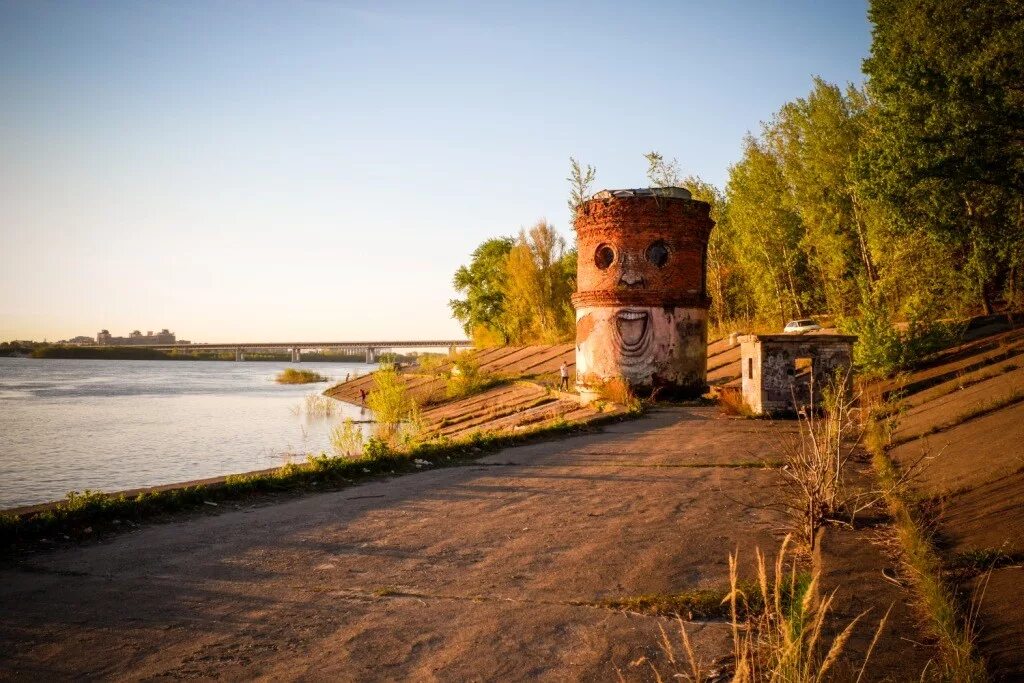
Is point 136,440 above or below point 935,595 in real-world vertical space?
below

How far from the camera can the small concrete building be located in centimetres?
1192

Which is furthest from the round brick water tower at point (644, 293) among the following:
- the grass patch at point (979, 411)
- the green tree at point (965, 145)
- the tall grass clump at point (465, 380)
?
the tall grass clump at point (465, 380)

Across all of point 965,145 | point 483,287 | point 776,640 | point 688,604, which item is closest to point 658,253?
point 965,145

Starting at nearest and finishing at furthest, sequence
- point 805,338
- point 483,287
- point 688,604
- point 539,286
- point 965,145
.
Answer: point 688,604 < point 805,338 < point 965,145 < point 539,286 < point 483,287

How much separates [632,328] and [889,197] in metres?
7.14

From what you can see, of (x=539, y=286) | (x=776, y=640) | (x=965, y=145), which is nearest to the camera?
(x=776, y=640)

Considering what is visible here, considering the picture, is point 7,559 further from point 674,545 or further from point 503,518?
point 674,545

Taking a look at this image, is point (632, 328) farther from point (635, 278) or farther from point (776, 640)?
point (776, 640)

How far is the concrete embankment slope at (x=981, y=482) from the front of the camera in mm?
3174

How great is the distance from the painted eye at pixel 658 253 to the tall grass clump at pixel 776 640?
11986mm

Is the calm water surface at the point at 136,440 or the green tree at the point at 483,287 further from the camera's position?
the green tree at the point at 483,287

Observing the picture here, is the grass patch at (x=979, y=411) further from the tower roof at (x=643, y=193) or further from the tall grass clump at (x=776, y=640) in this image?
the tower roof at (x=643, y=193)

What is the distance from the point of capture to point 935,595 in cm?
340

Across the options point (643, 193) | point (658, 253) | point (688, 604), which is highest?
point (643, 193)
